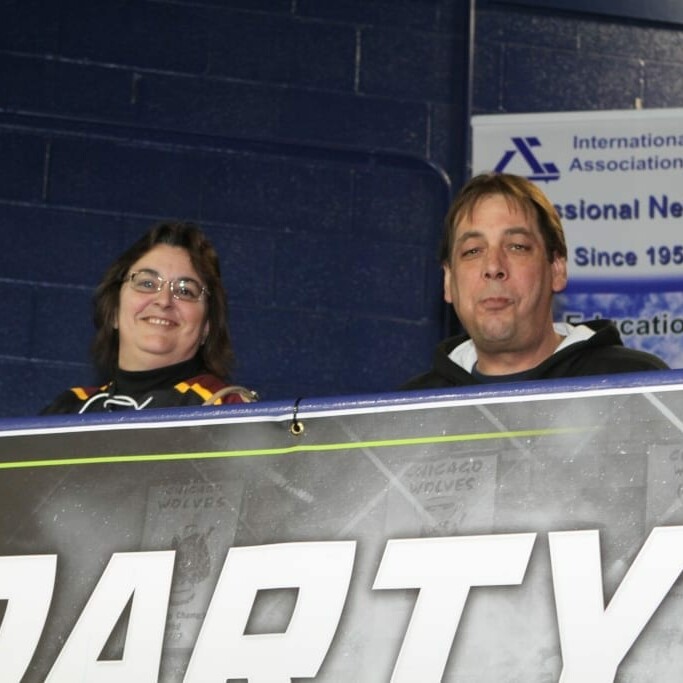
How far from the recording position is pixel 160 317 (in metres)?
2.56

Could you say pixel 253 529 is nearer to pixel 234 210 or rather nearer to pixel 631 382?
pixel 631 382

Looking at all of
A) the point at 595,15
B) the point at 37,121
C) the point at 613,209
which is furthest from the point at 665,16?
the point at 37,121

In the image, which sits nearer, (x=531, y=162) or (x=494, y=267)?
(x=494, y=267)

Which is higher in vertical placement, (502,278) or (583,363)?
(502,278)

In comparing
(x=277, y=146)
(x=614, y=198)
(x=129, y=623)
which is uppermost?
(x=277, y=146)

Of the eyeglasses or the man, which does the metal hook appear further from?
the eyeglasses

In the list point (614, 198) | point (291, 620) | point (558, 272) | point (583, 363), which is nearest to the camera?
point (291, 620)

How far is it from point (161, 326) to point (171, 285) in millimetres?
80

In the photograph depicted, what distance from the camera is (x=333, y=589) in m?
1.57

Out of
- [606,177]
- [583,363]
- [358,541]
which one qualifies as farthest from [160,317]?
[606,177]

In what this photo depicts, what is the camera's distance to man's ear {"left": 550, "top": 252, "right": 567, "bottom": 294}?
2.37m

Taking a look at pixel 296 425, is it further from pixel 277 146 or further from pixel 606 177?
pixel 277 146

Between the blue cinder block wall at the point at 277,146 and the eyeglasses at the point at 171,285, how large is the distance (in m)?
1.18

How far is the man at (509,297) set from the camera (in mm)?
2238
